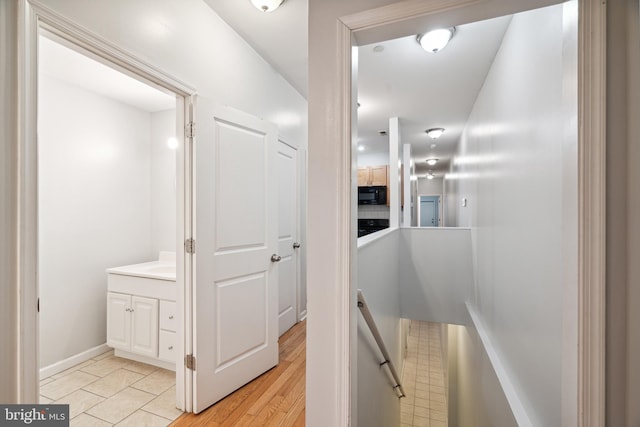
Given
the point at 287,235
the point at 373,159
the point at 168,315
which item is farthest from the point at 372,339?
the point at 373,159

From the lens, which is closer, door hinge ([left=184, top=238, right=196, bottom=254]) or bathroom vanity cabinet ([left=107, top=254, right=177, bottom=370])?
door hinge ([left=184, top=238, right=196, bottom=254])

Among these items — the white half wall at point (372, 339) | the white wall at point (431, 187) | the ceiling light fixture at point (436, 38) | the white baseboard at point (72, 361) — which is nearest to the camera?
the white half wall at point (372, 339)

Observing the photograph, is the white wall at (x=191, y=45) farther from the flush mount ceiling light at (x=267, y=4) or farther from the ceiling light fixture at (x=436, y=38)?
the ceiling light fixture at (x=436, y=38)

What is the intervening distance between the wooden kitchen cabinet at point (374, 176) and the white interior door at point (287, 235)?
2.94 metres

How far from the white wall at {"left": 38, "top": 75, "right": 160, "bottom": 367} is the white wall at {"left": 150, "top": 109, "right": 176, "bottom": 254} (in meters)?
0.09

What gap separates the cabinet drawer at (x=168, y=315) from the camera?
233 cm

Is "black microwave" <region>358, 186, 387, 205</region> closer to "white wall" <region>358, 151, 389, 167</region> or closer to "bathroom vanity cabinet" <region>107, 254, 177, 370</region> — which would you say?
"white wall" <region>358, 151, 389, 167</region>

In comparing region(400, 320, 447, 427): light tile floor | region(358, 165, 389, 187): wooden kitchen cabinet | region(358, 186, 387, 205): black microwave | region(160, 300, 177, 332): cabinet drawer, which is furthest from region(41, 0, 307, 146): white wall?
region(400, 320, 447, 427): light tile floor

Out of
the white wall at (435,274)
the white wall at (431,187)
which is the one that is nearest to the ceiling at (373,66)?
the white wall at (435,274)

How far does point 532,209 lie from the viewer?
1.55 metres

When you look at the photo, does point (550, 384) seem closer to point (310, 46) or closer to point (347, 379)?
point (347, 379)

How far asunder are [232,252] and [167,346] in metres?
1.08

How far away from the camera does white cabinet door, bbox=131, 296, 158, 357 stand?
7.78 feet

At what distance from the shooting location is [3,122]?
38.3 inches
